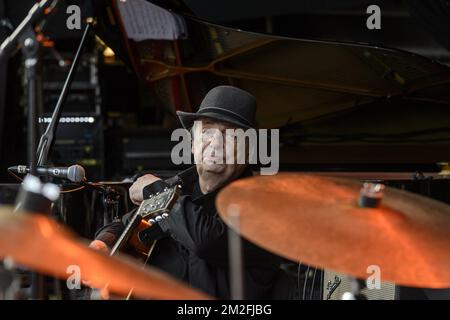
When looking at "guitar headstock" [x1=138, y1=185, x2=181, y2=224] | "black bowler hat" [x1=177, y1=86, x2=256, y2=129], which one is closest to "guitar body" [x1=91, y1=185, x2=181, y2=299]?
"guitar headstock" [x1=138, y1=185, x2=181, y2=224]

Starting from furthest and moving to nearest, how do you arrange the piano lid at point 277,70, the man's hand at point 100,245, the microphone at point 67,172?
the piano lid at point 277,70
the man's hand at point 100,245
the microphone at point 67,172

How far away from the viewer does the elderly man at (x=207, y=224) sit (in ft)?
6.16

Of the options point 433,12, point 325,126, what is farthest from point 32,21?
point 325,126

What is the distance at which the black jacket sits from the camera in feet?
6.15

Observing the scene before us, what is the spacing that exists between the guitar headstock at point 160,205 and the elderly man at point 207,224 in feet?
0.24

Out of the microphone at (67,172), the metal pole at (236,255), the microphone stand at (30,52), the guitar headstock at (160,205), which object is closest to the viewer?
the metal pole at (236,255)

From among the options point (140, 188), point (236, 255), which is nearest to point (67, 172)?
point (140, 188)

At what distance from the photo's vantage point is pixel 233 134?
2031 mm

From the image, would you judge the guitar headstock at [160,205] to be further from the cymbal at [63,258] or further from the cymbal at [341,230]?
the cymbal at [63,258]

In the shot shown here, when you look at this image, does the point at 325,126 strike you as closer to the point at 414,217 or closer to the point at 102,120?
the point at 102,120

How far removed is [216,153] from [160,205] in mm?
301

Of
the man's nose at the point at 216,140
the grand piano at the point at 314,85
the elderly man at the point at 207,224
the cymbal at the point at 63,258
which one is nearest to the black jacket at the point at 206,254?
the elderly man at the point at 207,224

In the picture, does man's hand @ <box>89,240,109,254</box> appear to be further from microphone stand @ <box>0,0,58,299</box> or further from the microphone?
microphone stand @ <box>0,0,58,299</box>

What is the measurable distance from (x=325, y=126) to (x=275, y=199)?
2.58 meters
